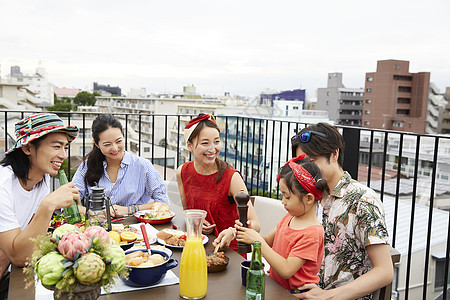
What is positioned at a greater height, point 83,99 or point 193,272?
point 83,99

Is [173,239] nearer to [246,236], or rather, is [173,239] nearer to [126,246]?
[126,246]

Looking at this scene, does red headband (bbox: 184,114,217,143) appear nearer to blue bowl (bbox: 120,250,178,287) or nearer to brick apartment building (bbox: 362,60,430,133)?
blue bowl (bbox: 120,250,178,287)

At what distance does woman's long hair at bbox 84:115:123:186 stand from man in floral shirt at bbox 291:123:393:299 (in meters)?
1.36

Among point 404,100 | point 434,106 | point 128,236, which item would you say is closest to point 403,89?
point 404,100

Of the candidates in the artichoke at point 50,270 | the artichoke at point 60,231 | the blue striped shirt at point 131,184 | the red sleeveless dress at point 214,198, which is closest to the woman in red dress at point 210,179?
the red sleeveless dress at point 214,198

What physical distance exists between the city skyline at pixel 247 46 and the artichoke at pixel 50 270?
45453mm

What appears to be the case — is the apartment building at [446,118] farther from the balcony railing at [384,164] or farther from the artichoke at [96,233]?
the artichoke at [96,233]

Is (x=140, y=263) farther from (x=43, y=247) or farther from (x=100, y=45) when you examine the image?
(x=100, y=45)

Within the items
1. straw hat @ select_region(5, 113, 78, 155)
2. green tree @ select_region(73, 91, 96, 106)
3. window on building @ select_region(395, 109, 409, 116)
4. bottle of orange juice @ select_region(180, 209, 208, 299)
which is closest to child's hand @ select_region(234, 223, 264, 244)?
bottle of orange juice @ select_region(180, 209, 208, 299)

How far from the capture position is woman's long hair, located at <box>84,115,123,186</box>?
8.30 ft

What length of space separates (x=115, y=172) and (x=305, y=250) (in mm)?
1614

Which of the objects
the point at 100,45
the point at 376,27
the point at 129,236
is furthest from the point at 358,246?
the point at 376,27

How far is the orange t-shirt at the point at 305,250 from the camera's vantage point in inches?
55.9

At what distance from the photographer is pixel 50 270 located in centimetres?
90
